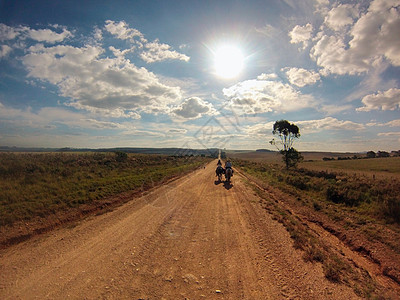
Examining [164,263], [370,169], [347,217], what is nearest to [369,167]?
[370,169]

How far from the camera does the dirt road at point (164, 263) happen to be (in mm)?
3908

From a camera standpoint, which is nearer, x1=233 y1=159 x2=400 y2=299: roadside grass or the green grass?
x1=233 y1=159 x2=400 y2=299: roadside grass

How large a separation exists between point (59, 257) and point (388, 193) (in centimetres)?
1618

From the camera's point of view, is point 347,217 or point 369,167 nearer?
point 347,217

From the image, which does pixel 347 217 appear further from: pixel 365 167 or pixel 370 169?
pixel 365 167

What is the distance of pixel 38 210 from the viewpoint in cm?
862

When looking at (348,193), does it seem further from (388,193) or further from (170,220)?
(170,220)

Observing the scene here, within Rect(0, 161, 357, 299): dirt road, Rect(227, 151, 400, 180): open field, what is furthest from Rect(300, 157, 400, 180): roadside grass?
Rect(0, 161, 357, 299): dirt road

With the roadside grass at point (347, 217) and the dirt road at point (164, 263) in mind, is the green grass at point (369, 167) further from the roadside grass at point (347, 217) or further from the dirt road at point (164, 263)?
the dirt road at point (164, 263)

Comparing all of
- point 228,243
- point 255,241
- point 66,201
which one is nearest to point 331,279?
point 255,241

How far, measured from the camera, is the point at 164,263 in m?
4.89

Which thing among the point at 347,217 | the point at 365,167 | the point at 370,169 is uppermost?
the point at 365,167

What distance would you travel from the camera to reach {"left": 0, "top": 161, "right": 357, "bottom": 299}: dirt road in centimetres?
391

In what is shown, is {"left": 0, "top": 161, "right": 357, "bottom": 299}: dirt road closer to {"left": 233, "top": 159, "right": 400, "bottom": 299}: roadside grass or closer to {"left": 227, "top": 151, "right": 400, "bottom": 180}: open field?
{"left": 233, "top": 159, "right": 400, "bottom": 299}: roadside grass
